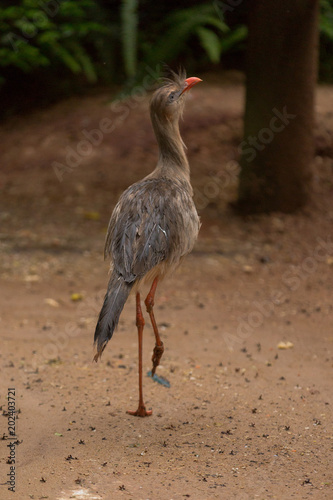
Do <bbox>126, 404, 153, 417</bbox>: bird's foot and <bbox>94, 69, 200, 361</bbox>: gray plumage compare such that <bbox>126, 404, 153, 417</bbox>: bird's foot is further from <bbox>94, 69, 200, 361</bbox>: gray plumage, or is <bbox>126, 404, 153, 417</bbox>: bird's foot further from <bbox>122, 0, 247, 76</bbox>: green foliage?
<bbox>122, 0, 247, 76</bbox>: green foliage

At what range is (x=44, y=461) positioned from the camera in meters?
3.61

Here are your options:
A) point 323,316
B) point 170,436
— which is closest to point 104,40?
point 323,316

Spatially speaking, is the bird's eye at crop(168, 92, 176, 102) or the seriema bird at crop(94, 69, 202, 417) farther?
the bird's eye at crop(168, 92, 176, 102)

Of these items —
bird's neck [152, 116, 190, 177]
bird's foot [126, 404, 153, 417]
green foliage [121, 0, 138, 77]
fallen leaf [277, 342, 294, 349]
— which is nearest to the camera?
bird's foot [126, 404, 153, 417]

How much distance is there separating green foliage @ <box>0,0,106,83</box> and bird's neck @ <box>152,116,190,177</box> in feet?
17.4

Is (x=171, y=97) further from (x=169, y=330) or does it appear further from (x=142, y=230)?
(x=169, y=330)

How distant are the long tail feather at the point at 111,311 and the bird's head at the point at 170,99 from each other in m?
1.29

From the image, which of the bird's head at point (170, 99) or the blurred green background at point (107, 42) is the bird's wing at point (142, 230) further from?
the blurred green background at point (107, 42)

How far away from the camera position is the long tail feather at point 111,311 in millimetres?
3791

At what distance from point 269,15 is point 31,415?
4937 millimetres

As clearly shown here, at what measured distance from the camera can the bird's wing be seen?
4.11 meters

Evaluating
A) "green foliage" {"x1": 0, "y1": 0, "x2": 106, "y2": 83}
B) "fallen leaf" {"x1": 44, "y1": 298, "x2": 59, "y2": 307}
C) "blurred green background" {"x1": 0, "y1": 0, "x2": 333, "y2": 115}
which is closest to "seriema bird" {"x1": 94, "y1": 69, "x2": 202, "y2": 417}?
"fallen leaf" {"x1": 44, "y1": 298, "x2": 59, "y2": 307}

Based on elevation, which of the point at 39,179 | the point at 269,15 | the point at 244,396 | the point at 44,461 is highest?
the point at 269,15

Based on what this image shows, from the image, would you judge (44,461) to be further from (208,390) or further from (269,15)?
(269,15)
